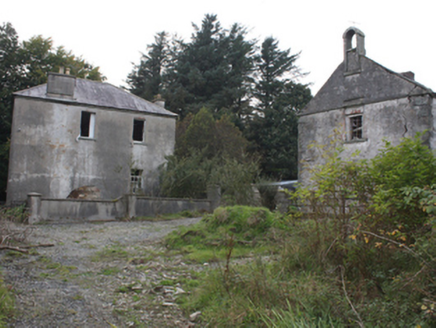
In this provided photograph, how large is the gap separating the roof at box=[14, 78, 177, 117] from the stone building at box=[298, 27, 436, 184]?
8.49 m

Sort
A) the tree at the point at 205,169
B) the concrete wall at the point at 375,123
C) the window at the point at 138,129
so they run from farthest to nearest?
the window at the point at 138,129
the tree at the point at 205,169
the concrete wall at the point at 375,123

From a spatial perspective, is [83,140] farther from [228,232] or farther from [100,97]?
[228,232]

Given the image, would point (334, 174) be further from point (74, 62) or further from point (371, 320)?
point (74, 62)

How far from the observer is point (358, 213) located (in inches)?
195

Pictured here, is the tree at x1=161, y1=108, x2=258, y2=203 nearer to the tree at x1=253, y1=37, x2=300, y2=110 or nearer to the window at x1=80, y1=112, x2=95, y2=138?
the window at x1=80, y1=112, x2=95, y2=138

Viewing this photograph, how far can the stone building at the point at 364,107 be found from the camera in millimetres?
15375

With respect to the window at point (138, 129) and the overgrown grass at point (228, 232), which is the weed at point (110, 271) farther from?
the window at point (138, 129)

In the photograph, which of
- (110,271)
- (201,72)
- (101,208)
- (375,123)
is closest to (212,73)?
(201,72)

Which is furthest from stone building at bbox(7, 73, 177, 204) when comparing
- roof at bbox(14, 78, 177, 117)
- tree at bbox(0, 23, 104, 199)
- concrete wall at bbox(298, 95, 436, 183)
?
concrete wall at bbox(298, 95, 436, 183)

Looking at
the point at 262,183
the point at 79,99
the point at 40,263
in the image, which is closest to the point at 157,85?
the point at 79,99

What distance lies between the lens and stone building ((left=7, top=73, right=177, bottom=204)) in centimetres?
1870

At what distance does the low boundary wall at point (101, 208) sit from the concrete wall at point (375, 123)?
572 cm

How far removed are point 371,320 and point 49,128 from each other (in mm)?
18825

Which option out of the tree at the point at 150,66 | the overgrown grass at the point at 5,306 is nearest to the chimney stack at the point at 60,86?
the overgrown grass at the point at 5,306
